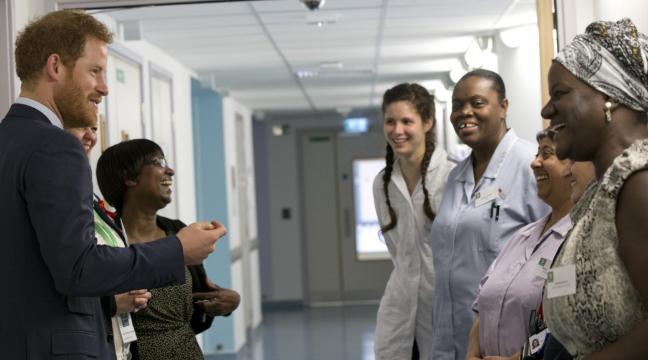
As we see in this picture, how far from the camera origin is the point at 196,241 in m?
2.07

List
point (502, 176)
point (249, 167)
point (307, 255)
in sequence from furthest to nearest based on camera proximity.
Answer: point (307, 255)
point (249, 167)
point (502, 176)

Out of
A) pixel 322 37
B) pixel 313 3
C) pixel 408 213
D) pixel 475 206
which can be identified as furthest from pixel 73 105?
pixel 322 37

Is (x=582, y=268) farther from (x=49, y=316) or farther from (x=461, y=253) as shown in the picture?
(x=461, y=253)

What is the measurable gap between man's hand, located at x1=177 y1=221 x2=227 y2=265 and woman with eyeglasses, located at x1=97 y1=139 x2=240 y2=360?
3.22 feet

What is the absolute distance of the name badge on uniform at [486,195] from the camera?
3000 millimetres

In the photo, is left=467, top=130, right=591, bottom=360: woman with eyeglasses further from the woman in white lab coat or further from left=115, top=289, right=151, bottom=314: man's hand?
left=115, top=289, right=151, bottom=314: man's hand

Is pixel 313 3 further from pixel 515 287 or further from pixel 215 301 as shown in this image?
pixel 515 287

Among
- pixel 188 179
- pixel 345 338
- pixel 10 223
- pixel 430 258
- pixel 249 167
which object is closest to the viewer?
pixel 10 223

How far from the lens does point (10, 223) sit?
6.40 ft

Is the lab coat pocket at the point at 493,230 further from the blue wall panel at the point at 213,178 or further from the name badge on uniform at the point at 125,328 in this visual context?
the blue wall panel at the point at 213,178

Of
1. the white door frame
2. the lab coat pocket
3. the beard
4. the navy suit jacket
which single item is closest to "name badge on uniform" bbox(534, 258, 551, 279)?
the lab coat pocket

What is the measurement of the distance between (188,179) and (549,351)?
594 cm

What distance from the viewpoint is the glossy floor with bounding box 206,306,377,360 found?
9117 millimetres

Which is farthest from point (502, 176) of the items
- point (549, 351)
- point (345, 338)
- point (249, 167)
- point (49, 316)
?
point (249, 167)
